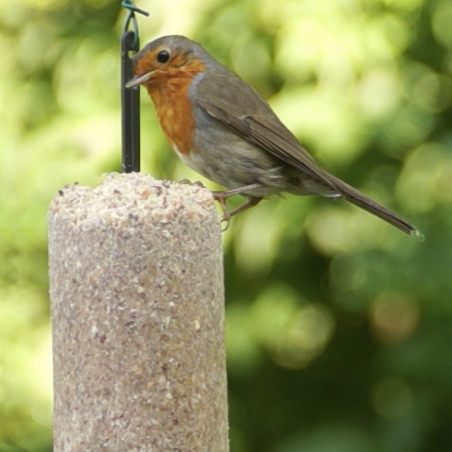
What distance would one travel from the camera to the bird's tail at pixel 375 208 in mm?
3875

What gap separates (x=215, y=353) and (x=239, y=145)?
0.88 meters

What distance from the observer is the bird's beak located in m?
3.28

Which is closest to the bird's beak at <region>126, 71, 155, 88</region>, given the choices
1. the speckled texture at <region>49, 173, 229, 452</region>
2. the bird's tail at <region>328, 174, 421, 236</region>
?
the speckled texture at <region>49, 173, 229, 452</region>

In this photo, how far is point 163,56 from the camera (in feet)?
11.9

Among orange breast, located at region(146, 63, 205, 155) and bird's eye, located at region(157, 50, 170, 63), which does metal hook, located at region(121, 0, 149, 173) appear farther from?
orange breast, located at region(146, 63, 205, 155)

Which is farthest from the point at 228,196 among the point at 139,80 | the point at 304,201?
the point at 304,201

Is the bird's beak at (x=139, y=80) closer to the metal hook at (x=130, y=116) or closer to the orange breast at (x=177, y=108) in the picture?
the metal hook at (x=130, y=116)

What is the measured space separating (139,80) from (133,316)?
706mm

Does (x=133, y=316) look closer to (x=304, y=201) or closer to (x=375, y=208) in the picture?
(x=375, y=208)

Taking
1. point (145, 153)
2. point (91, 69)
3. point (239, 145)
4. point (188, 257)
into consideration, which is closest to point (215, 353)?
point (188, 257)

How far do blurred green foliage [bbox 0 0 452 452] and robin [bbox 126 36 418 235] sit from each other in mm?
678

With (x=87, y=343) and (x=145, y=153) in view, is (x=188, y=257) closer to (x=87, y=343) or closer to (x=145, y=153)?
(x=87, y=343)

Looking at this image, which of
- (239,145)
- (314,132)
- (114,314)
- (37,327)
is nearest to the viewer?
(114,314)

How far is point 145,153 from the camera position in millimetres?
4609
